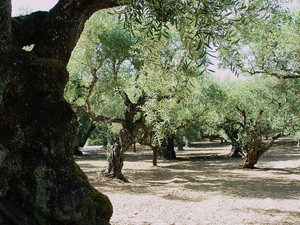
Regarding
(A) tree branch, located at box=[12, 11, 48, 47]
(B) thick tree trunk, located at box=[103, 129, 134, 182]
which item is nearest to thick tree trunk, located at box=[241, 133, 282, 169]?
(B) thick tree trunk, located at box=[103, 129, 134, 182]

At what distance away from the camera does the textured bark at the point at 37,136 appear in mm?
3445

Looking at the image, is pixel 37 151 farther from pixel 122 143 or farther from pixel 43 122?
pixel 122 143

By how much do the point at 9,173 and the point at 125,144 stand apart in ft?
42.5

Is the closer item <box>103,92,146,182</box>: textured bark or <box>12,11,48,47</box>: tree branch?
<box>12,11,48,47</box>: tree branch

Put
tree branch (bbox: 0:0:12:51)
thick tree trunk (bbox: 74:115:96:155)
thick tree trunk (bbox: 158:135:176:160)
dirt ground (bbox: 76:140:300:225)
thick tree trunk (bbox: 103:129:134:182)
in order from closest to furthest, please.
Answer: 1. tree branch (bbox: 0:0:12:51)
2. dirt ground (bbox: 76:140:300:225)
3. thick tree trunk (bbox: 103:129:134:182)
4. thick tree trunk (bbox: 158:135:176:160)
5. thick tree trunk (bbox: 74:115:96:155)

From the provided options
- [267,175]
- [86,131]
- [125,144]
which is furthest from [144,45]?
[86,131]

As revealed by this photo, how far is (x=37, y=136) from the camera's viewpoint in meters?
3.61

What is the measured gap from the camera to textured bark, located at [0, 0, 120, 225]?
345cm

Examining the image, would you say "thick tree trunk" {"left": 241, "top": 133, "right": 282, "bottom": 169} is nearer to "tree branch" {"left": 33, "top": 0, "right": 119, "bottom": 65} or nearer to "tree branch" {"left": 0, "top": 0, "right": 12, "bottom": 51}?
"tree branch" {"left": 33, "top": 0, "right": 119, "bottom": 65}

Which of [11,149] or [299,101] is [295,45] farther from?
[11,149]

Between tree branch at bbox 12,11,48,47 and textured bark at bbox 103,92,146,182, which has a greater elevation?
tree branch at bbox 12,11,48,47

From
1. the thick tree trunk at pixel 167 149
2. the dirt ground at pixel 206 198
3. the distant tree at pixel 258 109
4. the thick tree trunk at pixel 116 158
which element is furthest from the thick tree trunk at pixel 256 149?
the thick tree trunk at pixel 167 149

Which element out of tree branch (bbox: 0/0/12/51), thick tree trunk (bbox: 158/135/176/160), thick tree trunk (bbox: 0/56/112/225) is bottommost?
thick tree trunk (bbox: 158/135/176/160)

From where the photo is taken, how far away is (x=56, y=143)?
3682mm
